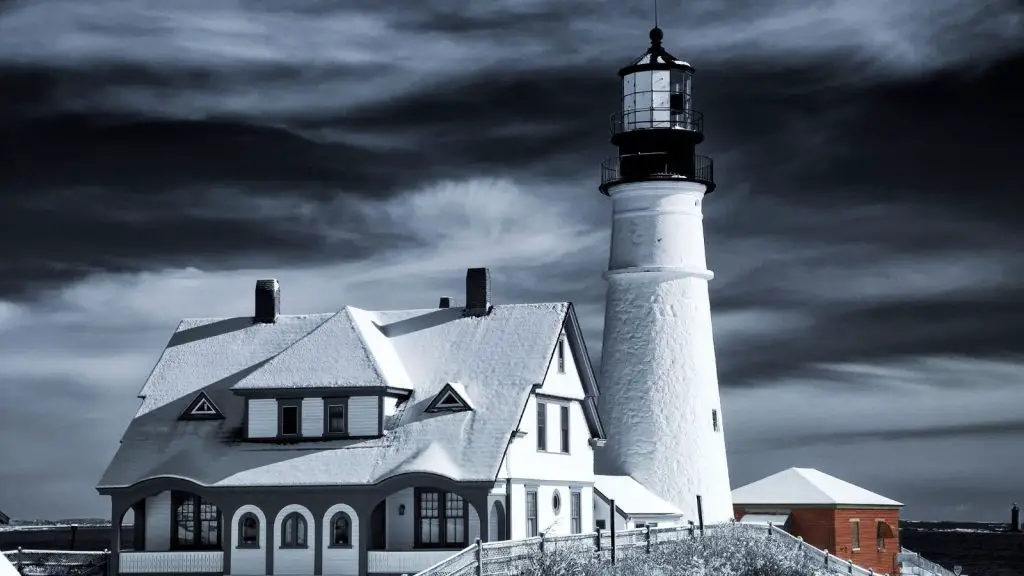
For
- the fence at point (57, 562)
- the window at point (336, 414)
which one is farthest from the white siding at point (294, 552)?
the fence at point (57, 562)

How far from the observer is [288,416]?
46344mm

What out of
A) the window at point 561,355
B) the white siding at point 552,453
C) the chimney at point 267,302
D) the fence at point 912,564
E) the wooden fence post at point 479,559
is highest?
the chimney at point 267,302

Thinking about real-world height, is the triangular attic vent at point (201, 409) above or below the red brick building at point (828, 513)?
above

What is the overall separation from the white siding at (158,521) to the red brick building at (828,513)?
23.7 metres

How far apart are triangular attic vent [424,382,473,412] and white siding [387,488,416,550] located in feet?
8.47

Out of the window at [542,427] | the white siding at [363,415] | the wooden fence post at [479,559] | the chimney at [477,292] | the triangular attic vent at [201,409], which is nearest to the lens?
the wooden fence post at [479,559]

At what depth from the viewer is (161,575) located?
45.3 m

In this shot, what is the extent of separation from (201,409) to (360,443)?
5345 millimetres

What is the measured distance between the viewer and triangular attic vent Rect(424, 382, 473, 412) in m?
45.4

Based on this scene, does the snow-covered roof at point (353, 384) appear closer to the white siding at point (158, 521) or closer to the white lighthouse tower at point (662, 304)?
the white siding at point (158, 521)

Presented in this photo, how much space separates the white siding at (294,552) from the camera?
44.2 metres

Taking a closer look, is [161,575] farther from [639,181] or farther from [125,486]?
[639,181]

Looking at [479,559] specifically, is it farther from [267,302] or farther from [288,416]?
[267,302]

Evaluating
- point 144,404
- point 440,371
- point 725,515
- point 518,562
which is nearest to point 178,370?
point 144,404
